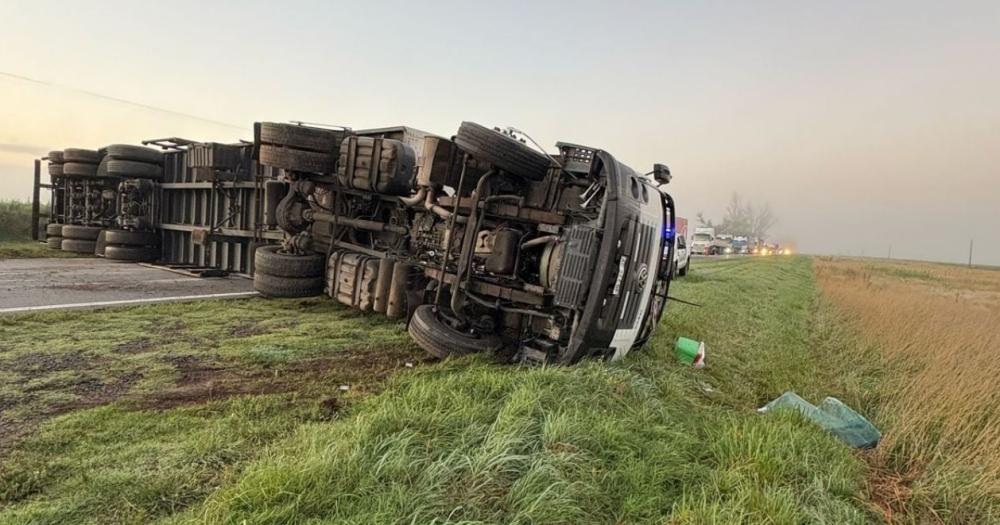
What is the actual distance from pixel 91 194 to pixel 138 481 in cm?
1178

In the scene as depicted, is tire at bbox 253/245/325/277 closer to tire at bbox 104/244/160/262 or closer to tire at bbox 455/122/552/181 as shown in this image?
tire at bbox 455/122/552/181

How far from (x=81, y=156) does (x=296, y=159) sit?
7.97 metres

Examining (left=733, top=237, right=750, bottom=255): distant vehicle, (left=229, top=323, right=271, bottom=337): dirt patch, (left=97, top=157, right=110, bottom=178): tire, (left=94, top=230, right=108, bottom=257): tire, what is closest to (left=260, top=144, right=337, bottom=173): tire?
(left=229, top=323, right=271, bottom=337): dirt patch

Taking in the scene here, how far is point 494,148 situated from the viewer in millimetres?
4395

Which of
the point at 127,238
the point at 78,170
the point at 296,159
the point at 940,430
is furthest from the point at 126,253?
the point at 940,430

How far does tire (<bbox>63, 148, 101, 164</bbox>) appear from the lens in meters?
11.0

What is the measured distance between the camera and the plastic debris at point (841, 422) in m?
3.74

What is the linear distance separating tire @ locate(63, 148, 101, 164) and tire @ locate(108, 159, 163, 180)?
4.04 feet

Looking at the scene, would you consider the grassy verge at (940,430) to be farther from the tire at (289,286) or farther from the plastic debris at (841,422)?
the tire at (289,286)

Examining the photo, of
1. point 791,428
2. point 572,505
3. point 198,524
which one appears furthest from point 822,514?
point 198,524

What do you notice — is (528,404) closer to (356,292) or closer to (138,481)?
(138,481)

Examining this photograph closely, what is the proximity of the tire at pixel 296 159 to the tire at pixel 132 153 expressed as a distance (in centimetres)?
554

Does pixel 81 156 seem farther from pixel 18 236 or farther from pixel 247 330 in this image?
pixel 247 330

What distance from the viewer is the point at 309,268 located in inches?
254
